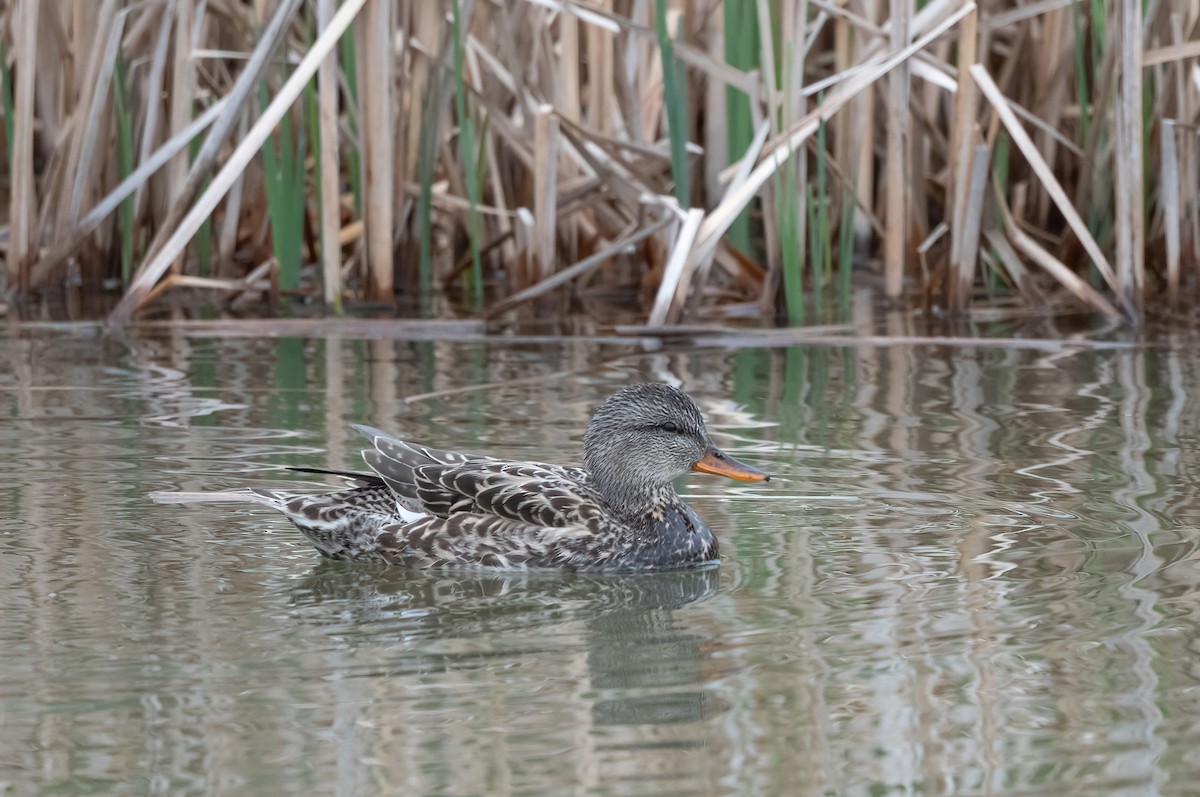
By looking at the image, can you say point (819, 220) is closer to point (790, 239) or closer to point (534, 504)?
point (790, 239)

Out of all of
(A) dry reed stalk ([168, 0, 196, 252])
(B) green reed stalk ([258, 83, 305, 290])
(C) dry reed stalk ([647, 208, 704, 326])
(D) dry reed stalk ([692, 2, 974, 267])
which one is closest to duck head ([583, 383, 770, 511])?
(C) dry reed stalk ([647, 208, 704, 326])

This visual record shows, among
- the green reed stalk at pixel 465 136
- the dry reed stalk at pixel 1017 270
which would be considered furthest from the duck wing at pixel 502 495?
the dry reed stalk at pixel 1017 270

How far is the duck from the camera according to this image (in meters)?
4.72

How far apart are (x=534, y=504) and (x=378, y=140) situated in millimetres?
3591

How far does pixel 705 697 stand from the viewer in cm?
351

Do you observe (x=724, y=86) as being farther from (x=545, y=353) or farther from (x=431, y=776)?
(x=431, y=776)

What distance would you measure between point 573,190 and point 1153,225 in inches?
110

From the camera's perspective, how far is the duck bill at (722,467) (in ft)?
15.9

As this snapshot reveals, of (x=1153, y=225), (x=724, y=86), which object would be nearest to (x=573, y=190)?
(x=724, y=86)

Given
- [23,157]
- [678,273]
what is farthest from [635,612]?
[23,157]

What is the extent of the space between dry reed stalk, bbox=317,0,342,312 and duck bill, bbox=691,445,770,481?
3248 millimetres

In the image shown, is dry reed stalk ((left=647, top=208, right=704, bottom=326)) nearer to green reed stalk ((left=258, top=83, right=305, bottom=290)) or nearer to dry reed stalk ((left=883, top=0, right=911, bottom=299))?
dry reed stalk ((left=883, top=0, right=911, bottom=299))

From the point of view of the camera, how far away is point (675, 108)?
25.0 feet

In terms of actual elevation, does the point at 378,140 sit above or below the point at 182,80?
below
